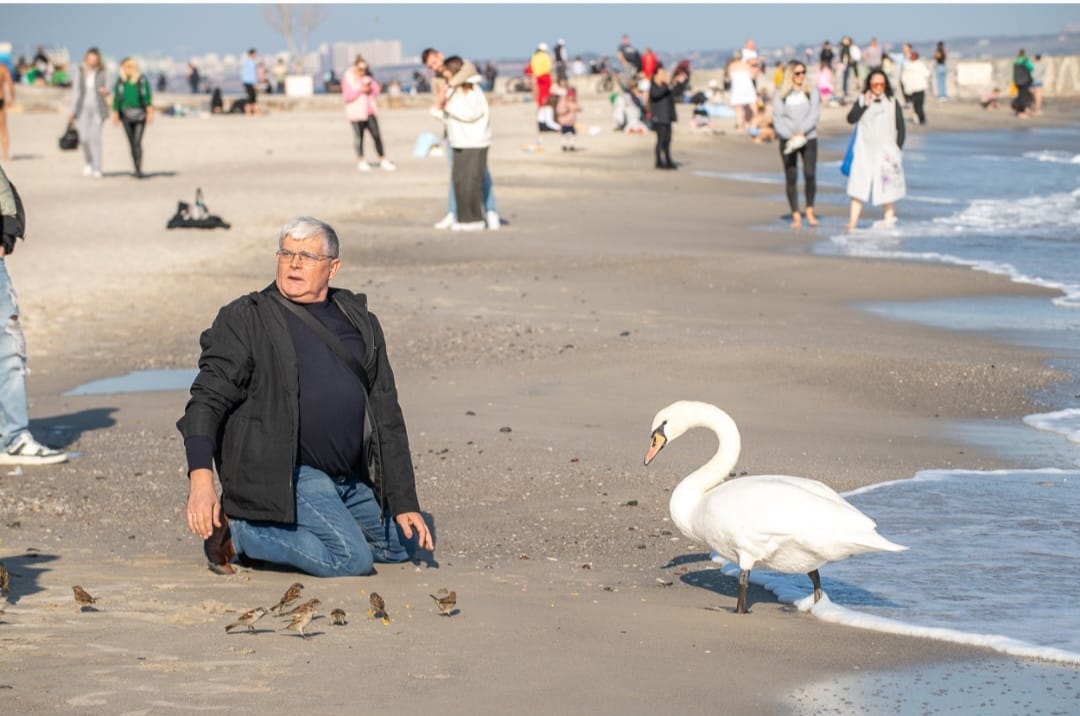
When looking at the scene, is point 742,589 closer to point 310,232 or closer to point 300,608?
point 300,608

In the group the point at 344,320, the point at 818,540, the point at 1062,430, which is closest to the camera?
the point at 818,540

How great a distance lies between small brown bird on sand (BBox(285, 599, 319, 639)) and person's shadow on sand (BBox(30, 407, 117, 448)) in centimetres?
435

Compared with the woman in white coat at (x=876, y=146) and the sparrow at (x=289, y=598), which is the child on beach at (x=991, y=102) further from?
the sparrow at (x=289, y=598)

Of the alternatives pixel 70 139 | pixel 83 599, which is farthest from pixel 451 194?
pixel 83 599

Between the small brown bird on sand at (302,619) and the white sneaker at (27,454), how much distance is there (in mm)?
3769

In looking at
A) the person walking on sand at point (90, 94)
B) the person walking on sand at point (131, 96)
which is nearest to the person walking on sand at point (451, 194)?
the person walking on sand at point (131, 96)

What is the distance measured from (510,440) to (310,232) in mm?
3131

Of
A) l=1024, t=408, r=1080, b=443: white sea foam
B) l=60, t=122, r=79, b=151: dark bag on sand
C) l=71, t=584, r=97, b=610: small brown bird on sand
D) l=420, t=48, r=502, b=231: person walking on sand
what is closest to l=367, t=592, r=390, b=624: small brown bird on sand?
l=71, t=584, r=97, b=610: small brown bird on sand

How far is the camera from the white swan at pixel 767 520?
600cm

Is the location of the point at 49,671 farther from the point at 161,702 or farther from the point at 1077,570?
the point at 1077,570

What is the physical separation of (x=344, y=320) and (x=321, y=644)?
161 cm

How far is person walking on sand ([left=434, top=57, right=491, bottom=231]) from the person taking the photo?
62.2 ft

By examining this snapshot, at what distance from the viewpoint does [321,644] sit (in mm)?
5570

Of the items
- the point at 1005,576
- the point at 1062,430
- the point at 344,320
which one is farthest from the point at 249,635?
the point at 1062,430
